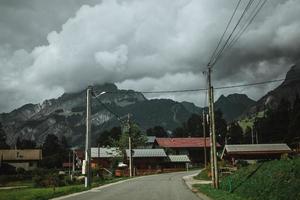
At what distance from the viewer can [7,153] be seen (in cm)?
11506

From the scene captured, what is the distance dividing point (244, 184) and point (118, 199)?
25.3 ft

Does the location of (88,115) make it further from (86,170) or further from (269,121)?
(269,121)

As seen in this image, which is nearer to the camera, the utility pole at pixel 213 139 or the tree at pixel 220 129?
the utility pole at pixel 213 139

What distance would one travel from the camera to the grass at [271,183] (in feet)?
62.3

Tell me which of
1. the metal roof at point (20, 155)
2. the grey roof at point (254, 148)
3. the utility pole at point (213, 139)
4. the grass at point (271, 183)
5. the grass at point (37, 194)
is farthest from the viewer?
the metal roof at point (20, 155)

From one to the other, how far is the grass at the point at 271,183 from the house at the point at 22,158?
91.5 meters

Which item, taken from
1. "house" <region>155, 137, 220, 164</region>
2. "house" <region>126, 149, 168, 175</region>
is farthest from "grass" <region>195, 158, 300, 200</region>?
"house" <region>155, 137, 220, 164</region>

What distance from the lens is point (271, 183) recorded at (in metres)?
21.6

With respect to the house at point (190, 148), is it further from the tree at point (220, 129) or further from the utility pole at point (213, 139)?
the utility pole at point (213, 139)

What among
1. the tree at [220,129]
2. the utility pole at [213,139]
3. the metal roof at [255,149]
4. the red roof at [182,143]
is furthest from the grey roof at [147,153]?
the utility pole at [213,139]

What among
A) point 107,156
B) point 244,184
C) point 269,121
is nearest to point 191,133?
point 269,121

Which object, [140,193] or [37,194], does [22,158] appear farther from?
[140,193]

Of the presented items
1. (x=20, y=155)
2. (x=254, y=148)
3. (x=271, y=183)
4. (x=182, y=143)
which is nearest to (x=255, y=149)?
(x=254, y=148)

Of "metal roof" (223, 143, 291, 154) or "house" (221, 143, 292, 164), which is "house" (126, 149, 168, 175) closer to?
"house" (221, 143, 292, 164)
